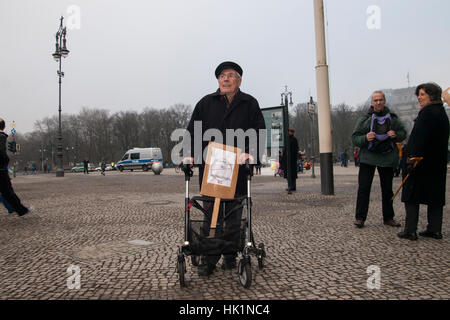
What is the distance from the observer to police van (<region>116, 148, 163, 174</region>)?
42.9 meters

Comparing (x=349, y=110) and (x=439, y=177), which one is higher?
(x=349, y=110)

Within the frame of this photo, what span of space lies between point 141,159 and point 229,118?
4105 centimetres

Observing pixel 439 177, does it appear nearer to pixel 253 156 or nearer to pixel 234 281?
pixel 253 156

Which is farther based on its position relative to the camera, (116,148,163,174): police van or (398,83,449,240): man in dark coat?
(116,148,163,174): police van

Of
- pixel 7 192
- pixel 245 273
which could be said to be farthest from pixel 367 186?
pixel 7 192

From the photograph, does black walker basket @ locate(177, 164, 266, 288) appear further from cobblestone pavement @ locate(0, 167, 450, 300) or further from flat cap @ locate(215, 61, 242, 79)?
flat cap @ locate(215, 61, 242, 79)

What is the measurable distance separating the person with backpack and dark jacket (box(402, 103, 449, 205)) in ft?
1.98

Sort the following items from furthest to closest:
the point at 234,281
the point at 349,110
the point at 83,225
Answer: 1. the point at 349,110
2. the point at 83,225
3. the point at 234,281

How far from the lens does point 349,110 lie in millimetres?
86125

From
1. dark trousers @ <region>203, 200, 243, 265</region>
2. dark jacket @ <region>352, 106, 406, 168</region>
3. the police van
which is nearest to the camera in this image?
dark trousers @ <region>203, 200, 243, 265</region>

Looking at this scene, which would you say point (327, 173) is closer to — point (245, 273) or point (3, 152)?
point (245, 273)

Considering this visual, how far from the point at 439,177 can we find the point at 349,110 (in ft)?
284

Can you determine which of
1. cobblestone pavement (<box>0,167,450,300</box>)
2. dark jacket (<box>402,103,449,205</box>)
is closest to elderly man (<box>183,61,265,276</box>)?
cobblestone pavement (<box>0,167,450,300</box>)
